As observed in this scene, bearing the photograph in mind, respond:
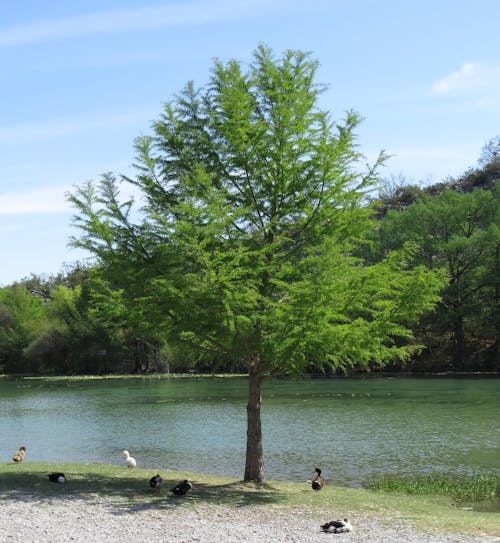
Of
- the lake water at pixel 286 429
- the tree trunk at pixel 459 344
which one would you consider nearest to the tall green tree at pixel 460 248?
the tree trunk at pixel 459 344

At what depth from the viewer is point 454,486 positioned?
60.2 ft

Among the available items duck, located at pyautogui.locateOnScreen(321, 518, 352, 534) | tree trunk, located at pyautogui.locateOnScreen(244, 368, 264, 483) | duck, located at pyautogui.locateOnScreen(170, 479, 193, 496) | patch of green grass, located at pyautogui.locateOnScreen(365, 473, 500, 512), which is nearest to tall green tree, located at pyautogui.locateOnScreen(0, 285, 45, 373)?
patch of green grass, located at pyautogui.locateOnScreen(365, 473, 500, 512)

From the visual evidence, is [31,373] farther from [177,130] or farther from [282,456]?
[177,130]

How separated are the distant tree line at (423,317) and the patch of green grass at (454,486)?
18560 mm

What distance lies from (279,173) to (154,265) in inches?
154

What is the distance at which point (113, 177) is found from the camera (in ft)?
53.4

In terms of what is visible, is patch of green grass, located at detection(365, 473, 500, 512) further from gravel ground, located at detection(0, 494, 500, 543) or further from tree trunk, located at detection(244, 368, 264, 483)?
gravel ground, located at detection(0, 494, 500, 543)

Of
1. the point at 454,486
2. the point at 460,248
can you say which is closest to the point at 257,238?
the point at 454,486

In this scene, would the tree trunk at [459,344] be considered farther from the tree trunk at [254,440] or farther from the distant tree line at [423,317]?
the tree trunk at [254,440]

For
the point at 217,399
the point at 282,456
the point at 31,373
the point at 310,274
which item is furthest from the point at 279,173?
the point at 31,373

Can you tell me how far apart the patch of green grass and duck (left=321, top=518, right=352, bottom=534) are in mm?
6186

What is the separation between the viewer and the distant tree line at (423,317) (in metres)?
70.1

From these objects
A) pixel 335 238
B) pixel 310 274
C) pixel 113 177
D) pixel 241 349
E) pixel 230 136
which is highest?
pixel 230 136

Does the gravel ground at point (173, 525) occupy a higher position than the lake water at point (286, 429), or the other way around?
the gravel ground at point (173, 525)
